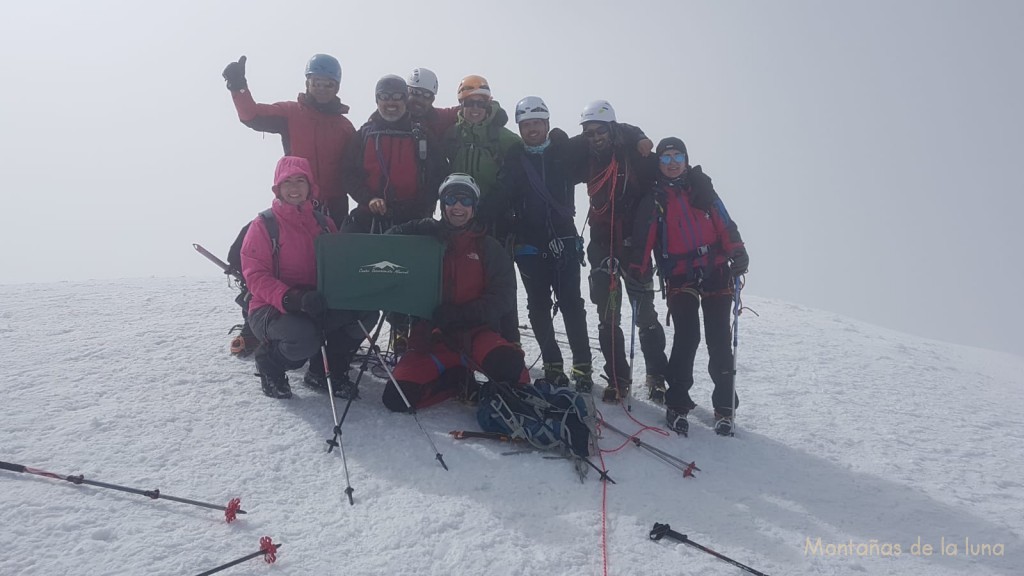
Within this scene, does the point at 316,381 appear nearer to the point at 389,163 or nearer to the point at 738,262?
the point at 389,163

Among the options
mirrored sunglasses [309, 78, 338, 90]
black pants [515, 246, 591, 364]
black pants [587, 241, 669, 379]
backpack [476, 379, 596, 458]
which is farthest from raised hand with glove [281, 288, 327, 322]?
black pants [587, 241, 669, 379]

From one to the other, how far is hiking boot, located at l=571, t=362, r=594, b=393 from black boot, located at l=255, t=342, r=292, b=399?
2723 millimetres

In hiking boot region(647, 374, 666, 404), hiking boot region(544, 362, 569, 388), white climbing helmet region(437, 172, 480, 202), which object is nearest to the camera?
white climbing helmet region(437, 172, 480, 202)

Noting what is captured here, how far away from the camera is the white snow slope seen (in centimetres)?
380

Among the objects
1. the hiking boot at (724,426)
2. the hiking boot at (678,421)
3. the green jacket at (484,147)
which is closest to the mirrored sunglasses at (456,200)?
the green jacket at (484,147)

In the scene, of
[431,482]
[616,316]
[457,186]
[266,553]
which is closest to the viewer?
[266,553]

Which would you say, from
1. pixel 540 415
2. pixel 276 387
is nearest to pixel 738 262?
pixel 540 415

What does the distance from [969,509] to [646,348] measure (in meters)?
2.92

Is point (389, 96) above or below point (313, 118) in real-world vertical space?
above

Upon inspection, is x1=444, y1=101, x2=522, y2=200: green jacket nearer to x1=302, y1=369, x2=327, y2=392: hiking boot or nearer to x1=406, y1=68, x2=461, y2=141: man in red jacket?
x1=406, y1=68, x2=461, y2=141: man in red jacket

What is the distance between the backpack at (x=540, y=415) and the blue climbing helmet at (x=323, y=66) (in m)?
3.40

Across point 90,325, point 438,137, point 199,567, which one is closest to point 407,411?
point 199,567

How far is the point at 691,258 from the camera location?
609cm

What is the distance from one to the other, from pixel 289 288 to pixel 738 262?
13.0 feet
